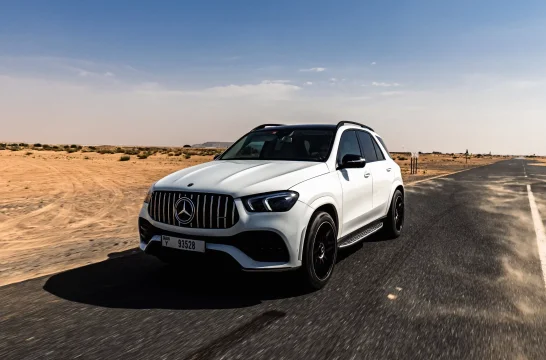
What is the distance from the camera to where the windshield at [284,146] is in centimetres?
542

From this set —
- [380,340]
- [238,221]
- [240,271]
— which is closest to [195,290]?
[240,271]

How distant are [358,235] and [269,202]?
6.56 feet

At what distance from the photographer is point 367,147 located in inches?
259

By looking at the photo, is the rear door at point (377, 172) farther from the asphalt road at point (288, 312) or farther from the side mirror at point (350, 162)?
the side mirror at point (350, 162)

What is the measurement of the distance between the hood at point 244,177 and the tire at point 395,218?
256 cm

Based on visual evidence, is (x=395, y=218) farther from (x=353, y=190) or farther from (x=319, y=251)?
(x=319, y=251)

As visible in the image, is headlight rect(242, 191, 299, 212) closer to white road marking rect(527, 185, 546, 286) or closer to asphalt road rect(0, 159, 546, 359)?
asphalt road rect(0, 159, 546, 359)

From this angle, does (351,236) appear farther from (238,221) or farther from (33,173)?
(33,173)

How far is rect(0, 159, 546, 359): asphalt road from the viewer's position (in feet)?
10.1

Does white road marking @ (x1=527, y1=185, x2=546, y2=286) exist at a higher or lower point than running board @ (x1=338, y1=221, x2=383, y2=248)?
lower

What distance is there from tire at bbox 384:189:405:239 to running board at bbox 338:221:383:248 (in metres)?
0.46

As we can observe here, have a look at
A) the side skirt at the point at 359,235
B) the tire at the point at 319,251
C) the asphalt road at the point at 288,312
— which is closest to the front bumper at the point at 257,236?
the tire at the point at 319,251

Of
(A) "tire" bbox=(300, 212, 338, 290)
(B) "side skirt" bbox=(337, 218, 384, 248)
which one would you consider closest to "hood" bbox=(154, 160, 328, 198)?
(A) "tire" bbox=(300, 212, 338, 290)

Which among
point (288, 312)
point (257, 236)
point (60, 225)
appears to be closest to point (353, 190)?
point (257, 236)
